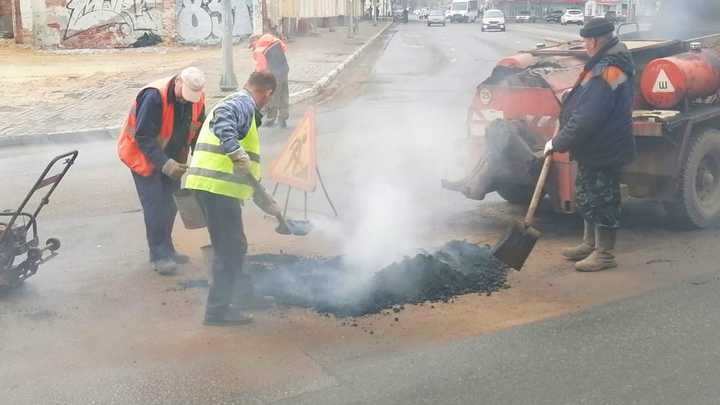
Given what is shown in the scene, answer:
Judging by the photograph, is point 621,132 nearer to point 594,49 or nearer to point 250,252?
point 594,49

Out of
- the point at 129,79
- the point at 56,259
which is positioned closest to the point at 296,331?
the point at 56,259

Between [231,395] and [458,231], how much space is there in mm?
3329

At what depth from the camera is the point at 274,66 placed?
12.6 m

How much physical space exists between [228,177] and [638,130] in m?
3.21

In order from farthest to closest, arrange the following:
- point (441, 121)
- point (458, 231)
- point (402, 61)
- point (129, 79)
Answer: point (402, 61)
point (129, 79)
point (441, 121)
point (458, 231)

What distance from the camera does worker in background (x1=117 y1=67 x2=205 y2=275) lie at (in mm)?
5461

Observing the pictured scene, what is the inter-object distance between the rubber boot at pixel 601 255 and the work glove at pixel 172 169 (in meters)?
2.77

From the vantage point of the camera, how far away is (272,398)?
3.77 m

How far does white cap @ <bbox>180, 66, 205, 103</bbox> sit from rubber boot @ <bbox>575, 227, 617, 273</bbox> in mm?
Answer: 2802

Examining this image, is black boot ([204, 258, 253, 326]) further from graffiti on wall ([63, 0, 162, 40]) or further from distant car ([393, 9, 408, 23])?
distant car ([393, 9, 408, 23])

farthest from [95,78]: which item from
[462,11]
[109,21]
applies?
[462,11]

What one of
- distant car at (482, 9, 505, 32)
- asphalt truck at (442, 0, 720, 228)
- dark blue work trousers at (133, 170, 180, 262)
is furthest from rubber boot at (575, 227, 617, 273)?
distant car at (482, 9, 505, 32)

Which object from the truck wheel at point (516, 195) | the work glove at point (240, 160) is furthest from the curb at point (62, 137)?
the work glove at point (240, 160)

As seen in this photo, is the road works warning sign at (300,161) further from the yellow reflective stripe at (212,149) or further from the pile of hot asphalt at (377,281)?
the yellow reflective stripe at (212,149)
